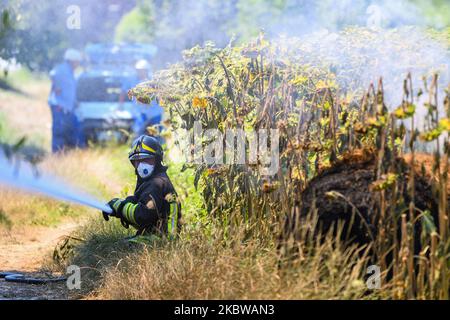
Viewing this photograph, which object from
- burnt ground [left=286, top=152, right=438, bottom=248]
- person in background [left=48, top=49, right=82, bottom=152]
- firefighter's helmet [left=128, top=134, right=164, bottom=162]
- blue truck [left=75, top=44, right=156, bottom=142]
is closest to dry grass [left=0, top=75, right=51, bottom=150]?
blue truck [left=75, top=44, right=156, bottom=142]

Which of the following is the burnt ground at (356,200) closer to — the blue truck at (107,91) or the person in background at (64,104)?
the blue truck at (107,91)

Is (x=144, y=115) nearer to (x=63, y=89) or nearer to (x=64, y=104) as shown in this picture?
(x=64, y=104)

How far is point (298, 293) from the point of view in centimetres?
528

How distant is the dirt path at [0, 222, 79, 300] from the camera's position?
23.2 ft

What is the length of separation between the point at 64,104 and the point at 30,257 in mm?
7862

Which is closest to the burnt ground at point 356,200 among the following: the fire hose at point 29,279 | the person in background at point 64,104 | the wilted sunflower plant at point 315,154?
the wilted sunflower plant at point 315,154

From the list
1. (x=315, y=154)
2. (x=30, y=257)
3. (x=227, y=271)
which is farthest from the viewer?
(x=30, y=257)

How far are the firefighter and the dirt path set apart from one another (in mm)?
738

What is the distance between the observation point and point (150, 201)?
6.95 m

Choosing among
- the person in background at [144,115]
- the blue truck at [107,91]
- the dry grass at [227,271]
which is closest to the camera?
the dry grass at [227,271]

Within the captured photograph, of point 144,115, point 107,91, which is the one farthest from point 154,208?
point 107,91

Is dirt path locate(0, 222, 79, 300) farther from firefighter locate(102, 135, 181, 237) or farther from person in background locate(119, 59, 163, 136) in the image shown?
person in background locate(119, 59, 163, 136)

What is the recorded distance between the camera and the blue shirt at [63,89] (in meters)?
16.3
